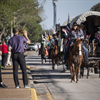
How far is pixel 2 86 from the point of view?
10039 mm

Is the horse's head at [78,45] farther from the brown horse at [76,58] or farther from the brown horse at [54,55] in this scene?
the brown horse at [54,55]

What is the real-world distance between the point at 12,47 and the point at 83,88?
3.11 metres

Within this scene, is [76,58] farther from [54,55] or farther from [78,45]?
[54,55]

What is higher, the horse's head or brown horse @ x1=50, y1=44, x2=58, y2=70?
the horse's head

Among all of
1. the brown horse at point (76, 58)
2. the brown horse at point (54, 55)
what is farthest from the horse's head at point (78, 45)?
the brown horse at point (54, 55)

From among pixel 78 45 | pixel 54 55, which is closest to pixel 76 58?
pixel 78 45

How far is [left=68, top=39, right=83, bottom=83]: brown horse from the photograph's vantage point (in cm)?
1198

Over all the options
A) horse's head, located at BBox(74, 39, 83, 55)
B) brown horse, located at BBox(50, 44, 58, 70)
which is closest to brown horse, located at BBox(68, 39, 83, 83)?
horse's head, located at BBox(74, 39, 83, 55)

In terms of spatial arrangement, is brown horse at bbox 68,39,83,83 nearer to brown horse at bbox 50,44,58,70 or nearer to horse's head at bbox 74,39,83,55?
horse's head at bbox 74,39,83,55

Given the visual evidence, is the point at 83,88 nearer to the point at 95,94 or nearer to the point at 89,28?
the point at 95,94

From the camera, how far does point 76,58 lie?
40.2 feet

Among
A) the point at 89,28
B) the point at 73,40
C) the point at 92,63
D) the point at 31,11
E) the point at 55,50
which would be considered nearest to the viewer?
the point at 73,40

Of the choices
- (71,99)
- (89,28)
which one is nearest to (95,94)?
(71,99)

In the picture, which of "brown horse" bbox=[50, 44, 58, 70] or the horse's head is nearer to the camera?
the horse's head
